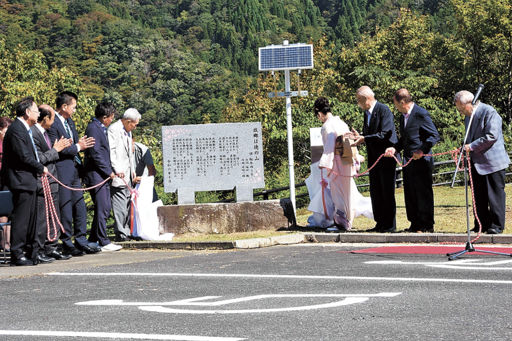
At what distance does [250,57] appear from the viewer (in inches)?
6663

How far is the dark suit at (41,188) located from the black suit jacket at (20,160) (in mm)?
196

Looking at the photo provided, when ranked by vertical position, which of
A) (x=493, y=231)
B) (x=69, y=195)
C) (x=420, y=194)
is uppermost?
(x=69, y=195)

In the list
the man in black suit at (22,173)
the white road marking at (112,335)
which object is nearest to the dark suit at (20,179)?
the man in black suit at (22,173)

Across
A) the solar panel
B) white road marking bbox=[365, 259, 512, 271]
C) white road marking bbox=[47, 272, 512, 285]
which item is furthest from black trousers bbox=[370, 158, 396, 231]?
white road marking bbox=[47, 272, 512, 285]

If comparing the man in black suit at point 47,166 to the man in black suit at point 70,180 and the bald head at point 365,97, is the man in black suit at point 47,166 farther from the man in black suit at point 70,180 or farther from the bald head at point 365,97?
the bald head at point 365,97

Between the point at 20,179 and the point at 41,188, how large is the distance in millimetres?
362

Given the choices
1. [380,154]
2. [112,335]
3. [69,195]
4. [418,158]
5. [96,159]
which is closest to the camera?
[112,335]

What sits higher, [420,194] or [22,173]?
[22,173]

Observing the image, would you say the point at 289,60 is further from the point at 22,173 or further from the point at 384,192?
the point at 22,173

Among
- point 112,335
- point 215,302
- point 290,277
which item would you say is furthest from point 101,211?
point 112,335

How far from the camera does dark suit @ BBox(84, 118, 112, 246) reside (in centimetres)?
1286

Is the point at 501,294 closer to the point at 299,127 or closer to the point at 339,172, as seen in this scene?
the point at 339,172

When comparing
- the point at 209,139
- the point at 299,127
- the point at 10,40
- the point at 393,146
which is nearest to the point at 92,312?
the point at 393,146

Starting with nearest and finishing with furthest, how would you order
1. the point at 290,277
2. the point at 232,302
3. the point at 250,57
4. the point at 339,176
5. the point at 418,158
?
the point at 232,302
the point at 290,277
the point at 418,158
the point at 339,176
the point at 250,57
